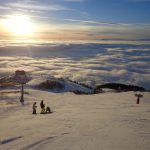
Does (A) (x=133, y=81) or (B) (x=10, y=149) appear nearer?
(B) (x=10, y=149)

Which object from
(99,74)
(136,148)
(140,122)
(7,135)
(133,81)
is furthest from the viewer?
(99,74)

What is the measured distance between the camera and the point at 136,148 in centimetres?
1155

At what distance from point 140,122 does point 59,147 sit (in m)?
5.61

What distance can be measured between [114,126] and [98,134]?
1818mm

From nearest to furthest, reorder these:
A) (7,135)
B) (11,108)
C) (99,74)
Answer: (7,135) → (11,108) → (99,74)

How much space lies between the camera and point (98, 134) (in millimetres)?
13375

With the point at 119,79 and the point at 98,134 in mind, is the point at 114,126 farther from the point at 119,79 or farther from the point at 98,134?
the point at 119,79

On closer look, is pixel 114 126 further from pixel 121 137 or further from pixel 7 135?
pixel 7 135

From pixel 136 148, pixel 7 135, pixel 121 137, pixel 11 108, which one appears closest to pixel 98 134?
pixel 121 137

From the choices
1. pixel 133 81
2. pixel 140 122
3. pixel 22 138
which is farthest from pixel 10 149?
pixel 133 81

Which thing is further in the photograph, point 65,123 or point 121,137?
point 65,123

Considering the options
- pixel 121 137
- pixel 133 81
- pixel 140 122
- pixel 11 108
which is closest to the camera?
pixel 121 137

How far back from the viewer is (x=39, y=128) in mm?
15242

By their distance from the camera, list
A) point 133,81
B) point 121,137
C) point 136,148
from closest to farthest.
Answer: point 136,148 < point 121,137 < point 133,81
